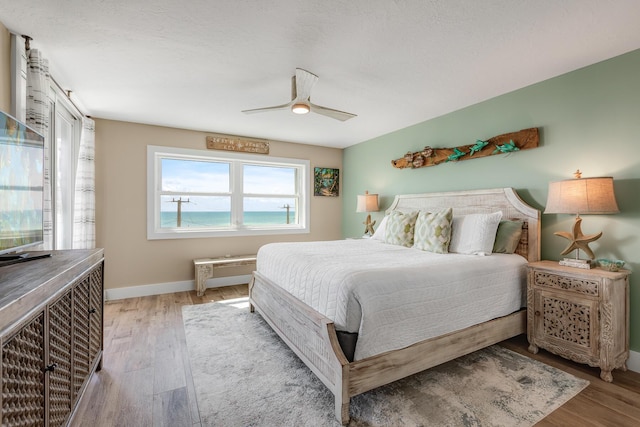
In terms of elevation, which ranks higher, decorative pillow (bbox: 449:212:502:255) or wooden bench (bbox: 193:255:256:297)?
decorative pillow (bbox: 449:212:502:255)

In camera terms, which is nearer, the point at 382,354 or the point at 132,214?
the point at 382,354

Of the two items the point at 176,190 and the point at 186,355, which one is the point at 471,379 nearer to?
the point at 186,355

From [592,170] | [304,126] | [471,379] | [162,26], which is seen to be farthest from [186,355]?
[592,170]

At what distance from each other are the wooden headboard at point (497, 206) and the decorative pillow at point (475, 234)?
204mm

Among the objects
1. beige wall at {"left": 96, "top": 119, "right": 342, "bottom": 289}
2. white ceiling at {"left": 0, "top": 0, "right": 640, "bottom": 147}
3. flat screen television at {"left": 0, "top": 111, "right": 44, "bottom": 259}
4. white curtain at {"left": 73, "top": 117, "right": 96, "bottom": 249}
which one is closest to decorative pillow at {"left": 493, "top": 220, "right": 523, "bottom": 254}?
white ceiling at {"left": 0, "top": 0, "right": 640, "bottom": 147}

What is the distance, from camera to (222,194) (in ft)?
15.3

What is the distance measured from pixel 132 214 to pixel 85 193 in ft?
2.11

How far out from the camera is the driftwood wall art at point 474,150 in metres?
2.86

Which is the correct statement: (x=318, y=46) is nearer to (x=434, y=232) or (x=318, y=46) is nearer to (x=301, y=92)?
(x=301, y=92)

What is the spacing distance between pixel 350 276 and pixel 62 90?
3.36m

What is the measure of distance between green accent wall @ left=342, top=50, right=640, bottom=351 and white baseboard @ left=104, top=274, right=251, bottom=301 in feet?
10.9

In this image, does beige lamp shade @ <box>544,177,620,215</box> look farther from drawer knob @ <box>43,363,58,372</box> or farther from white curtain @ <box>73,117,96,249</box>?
white curtain @ <box>73,117,96,249</box>

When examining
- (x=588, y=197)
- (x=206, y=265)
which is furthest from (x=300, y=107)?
(x=206, y=265)

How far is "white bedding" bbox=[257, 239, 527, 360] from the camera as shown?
176cm
